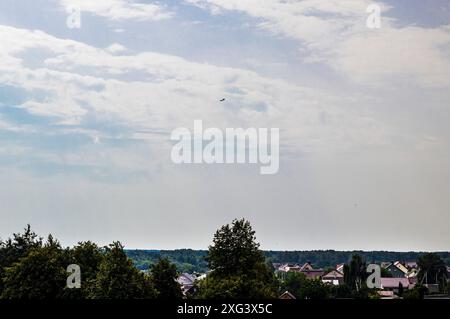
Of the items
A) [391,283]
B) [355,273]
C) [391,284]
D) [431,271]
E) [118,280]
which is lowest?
[391,284]

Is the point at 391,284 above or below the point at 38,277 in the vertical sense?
below

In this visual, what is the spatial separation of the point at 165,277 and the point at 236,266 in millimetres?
11757

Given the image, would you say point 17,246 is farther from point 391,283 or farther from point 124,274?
point 391,283


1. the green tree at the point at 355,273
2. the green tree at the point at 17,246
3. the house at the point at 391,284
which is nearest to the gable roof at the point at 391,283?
the house at the point at 391,284

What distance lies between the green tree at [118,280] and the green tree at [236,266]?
6105 mm

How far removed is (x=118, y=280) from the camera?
212 ft

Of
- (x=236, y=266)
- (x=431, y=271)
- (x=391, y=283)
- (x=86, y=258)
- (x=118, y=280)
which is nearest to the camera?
(x=118, y=280)

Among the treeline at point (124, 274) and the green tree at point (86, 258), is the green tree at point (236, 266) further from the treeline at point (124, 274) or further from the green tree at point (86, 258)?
the green tree at point (86, 258)

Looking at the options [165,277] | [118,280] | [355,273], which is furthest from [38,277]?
[355,273]

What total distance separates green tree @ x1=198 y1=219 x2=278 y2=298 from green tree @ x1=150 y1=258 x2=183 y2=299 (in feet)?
24.3

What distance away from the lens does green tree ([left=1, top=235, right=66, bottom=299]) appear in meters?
70.2
